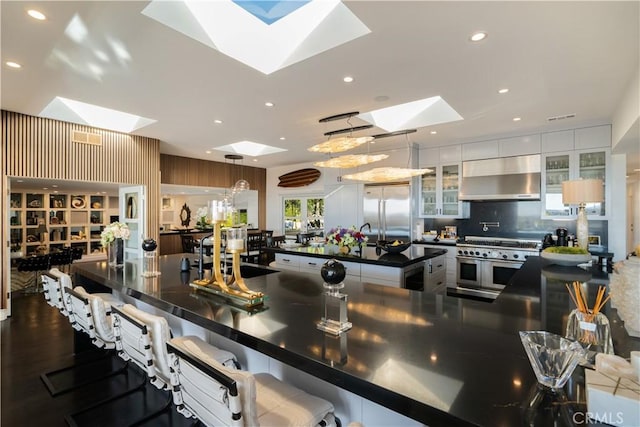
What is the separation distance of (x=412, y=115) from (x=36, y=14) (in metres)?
4.21

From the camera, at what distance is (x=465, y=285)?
519cm

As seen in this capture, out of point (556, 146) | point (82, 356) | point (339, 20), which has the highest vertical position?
point (339, 20)

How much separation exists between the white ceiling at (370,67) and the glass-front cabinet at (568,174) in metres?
0.44

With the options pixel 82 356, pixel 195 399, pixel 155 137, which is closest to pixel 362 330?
pixel 195 399

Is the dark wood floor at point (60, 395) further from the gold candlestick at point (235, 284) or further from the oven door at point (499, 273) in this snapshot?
the oven door at point (499, 273)

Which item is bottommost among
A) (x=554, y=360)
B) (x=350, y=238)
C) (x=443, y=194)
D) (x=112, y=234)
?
(x=554, y=360)

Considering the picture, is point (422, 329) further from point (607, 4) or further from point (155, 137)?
point (155, 137)

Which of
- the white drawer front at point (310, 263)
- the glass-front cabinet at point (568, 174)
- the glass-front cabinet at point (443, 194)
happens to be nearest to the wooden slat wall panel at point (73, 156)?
the white drawer front at point (310, 263)

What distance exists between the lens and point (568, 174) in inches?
184

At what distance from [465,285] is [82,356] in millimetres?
5297

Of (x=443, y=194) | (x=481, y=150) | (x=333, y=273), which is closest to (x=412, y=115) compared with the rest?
(x=481, y=150)

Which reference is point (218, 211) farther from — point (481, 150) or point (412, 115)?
point (481, 150)

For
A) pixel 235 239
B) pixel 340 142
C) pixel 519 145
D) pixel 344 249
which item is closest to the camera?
pixel 235 239

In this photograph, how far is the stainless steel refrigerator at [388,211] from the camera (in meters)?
5.92
